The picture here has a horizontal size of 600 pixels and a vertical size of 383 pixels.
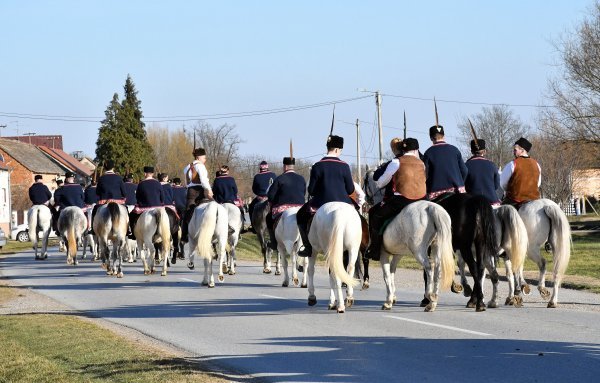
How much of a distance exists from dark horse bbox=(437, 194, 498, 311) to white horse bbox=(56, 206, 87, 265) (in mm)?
17471

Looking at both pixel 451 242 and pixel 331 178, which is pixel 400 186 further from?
pixel 451 242

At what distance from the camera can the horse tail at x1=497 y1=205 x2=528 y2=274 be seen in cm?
1648

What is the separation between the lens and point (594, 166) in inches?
2222

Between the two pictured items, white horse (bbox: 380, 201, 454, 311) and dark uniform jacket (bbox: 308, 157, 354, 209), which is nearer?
white horse (bbox: 380, 201, 454, 311)

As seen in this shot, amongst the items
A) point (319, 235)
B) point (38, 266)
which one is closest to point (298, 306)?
point (319, 235)

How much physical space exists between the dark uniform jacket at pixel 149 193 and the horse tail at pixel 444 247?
11800mm

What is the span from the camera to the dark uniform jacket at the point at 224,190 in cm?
2597

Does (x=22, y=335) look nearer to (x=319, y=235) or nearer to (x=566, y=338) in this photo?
(x=319, y=235)

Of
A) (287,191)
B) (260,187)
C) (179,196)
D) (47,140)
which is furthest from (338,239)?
(47,140)

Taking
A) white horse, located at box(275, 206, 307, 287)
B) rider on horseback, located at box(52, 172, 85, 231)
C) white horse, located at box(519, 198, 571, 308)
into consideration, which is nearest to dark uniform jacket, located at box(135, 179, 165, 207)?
white horse, located at box(275, 206, 307, 287)

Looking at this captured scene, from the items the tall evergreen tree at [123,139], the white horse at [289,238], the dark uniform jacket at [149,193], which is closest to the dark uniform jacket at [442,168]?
the white horse at [289,238]

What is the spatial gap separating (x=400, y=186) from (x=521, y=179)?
8.05ft

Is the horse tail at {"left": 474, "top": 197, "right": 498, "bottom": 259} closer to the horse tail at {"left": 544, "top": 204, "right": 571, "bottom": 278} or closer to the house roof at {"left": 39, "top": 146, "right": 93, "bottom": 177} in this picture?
the horse tail at {"left": 544, "top": 204, "right": 571, "bottom": 278}

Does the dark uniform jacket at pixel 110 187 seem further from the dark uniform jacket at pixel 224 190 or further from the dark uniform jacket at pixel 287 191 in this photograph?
the dark uniform jacket at pixel 287 191
